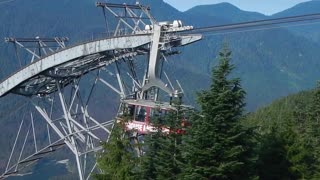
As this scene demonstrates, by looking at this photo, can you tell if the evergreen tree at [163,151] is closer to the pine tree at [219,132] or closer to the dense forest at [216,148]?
the dense forest at [216,148]

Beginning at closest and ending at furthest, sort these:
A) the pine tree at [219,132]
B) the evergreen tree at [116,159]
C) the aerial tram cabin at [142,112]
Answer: the pine tree at [219,132], the evergreen tree at [116,159], the aerial tram cabin at [142,112]

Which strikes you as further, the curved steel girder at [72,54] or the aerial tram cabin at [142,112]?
the curved steel girder at [72,54]

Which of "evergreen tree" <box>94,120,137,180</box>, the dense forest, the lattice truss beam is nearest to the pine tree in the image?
the dense forest

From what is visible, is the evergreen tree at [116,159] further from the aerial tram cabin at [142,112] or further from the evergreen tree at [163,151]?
the aerial tram cabin at [142,112]

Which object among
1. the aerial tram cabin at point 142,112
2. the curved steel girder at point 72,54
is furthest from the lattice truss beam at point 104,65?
the aerial tram cabin at point 142,112

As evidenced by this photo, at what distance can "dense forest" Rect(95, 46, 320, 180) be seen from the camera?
649 inches

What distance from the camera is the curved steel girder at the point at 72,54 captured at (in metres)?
24.1

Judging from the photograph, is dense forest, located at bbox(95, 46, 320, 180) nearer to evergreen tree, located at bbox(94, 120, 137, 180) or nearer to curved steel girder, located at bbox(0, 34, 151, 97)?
evergreen tree, located at bbox(94, 120, 137, 180)

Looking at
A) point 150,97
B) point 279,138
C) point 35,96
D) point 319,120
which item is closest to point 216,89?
point 279,138

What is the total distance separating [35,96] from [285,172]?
1318cm

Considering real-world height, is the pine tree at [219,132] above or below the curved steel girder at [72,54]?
below

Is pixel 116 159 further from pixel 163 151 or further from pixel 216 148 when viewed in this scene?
pixel 216 148

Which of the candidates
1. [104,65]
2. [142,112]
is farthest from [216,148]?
[104,65]

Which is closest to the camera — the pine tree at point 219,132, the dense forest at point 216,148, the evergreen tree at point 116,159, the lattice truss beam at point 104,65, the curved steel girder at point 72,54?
the pine tree at point 219,132
